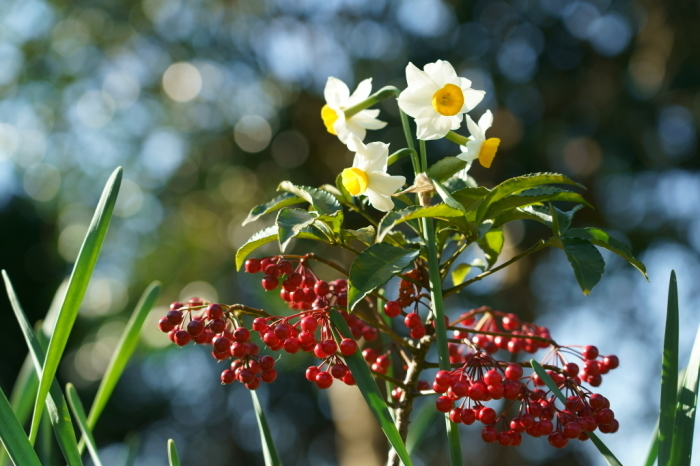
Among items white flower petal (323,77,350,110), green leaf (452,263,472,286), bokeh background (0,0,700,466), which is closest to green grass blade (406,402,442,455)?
green leaf (452,263,472,286)

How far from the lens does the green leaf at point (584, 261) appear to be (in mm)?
438

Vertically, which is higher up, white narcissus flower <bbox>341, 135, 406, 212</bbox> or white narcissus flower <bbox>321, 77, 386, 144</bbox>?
white narcissus flower <bbox>321, 77, 386, 144</bbox>

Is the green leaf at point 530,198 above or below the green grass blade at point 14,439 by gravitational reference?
above

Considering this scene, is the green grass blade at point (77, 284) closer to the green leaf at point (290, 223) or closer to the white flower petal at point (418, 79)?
the green leaf at point (290, 223)

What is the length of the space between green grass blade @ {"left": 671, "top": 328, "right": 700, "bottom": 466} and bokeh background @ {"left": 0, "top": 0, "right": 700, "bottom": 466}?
7.48ft

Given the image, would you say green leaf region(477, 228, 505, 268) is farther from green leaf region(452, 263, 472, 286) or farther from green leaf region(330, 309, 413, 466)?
green leaf region(330, 309, 413, 466)

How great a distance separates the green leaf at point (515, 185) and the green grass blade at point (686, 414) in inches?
6.8

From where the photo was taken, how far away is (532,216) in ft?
1.64

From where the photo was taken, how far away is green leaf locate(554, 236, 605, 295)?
438mm

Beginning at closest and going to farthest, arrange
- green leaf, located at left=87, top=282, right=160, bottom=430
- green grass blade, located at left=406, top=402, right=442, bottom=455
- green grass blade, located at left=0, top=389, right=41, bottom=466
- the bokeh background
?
green grass blade, located at left=0, top=389, right=41, bottom=466
green leaf, located at left=87, top=282, right=160, bottom=430
green grass blade, located at left=406, top=402, right=442, bottom=455
the bokeh background

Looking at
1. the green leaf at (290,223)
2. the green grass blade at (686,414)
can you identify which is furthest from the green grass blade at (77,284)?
the green grass blade at (686,414)

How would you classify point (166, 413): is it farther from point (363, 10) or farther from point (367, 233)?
point (367, 233)

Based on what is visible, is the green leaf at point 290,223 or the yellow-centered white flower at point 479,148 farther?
the yellow-centered white flower at point 479,148

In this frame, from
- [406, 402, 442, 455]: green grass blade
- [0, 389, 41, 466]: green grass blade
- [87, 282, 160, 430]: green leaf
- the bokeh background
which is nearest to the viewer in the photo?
[0, 389, 41, 466]: green grass blade
